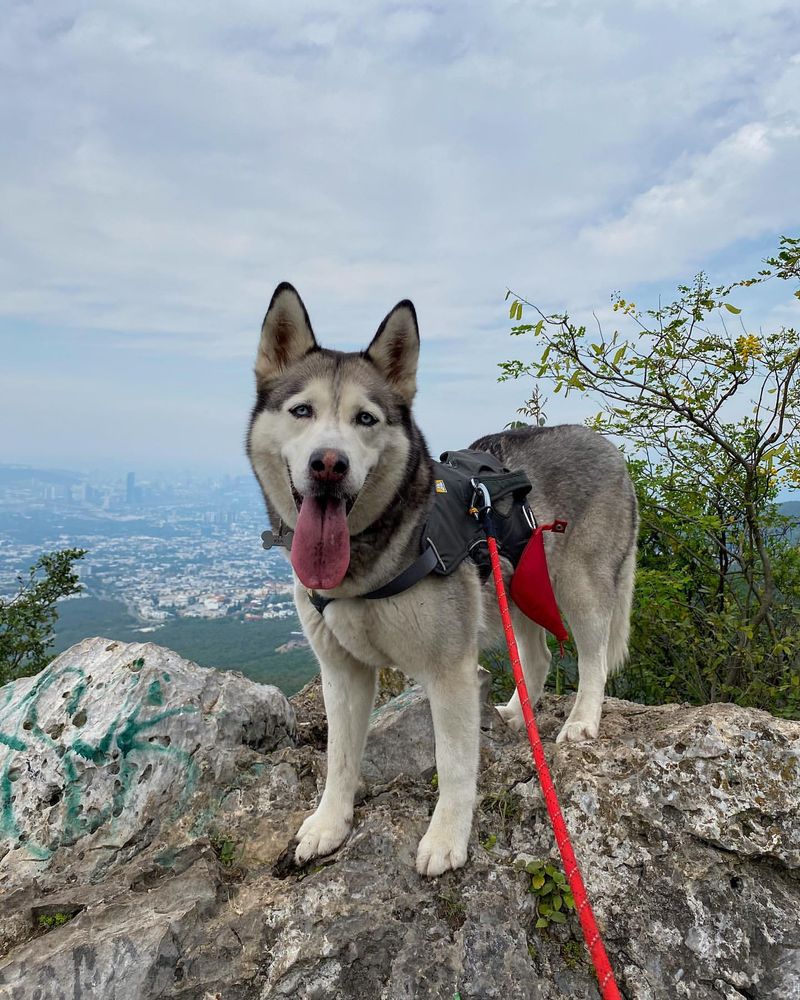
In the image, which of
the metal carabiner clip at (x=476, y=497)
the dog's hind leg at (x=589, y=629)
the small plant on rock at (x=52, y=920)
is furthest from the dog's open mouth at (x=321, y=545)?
the dog's hind leg at (x=589, y=629)

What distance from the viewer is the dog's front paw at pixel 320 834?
3.19m

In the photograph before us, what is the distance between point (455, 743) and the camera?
10.5 feet

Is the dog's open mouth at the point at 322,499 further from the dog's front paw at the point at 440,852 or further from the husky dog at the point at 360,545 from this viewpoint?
the dog's front paw at the point at 440,852

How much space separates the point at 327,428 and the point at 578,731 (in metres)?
2.63

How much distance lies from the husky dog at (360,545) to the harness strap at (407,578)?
0.10ft

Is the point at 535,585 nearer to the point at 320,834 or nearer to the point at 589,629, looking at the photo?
the point at 589,629

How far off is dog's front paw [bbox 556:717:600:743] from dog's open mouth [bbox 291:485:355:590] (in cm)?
212

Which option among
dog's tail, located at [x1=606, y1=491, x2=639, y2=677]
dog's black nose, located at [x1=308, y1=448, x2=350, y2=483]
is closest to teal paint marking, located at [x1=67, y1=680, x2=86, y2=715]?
dog's black nose, located at [x1=308, y1=448, x2=350, y2=483]

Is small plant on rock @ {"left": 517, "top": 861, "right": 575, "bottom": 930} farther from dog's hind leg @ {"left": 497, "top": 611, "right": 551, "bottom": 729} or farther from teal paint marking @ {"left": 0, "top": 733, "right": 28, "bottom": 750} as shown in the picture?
teal paint marking @ {"left": 0, "top": 733, "right": 28, "bottom": 750}

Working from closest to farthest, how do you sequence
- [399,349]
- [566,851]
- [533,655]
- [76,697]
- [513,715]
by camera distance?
[566,851], [399,349], [76,697], [513,715], [533,655]

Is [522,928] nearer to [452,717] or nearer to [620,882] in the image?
[620,882]

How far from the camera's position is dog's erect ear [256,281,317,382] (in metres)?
3.32

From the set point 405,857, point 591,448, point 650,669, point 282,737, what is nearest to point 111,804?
point 282,737

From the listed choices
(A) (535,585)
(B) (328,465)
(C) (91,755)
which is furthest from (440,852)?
(C) (91,755)
